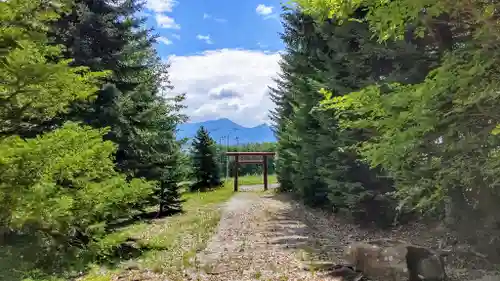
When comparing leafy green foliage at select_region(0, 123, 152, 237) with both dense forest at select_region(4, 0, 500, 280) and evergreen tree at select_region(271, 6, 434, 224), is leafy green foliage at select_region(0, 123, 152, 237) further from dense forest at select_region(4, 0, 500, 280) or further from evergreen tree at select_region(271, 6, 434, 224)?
evergreen tree at select_region(271, 6, 434, 224)

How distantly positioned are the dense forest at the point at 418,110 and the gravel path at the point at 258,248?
5.71 feet

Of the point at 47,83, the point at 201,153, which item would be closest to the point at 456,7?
the point at 47,83

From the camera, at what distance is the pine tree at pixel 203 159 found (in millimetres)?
24078

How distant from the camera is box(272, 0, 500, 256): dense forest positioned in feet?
9.52

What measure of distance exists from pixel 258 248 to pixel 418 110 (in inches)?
208

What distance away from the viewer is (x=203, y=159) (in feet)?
79.2

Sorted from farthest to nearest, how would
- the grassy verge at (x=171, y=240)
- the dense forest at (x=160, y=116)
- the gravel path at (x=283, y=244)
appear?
1. the grassy verge at (x=171, y=240)
2. the gravel path at (x=283, y=244)
3. the dense forest at (x=160, y=116)

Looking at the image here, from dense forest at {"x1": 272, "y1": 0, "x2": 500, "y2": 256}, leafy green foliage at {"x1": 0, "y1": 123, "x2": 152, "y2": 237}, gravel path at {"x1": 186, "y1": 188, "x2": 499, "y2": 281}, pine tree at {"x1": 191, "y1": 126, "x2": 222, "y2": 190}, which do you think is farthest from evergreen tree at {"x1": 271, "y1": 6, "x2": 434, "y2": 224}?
pine tree at {"x1": 191, "y1": 126, "x2": 222, "y2": 190}

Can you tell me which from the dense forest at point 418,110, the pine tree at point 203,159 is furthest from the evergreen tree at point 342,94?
the pine tree at point 203,159

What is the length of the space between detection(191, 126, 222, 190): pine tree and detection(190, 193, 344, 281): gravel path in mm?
11337

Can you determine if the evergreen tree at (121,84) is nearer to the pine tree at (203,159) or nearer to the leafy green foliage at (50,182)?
the leafy green foliage at (50,182)

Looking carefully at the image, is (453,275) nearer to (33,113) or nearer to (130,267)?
(130,267)

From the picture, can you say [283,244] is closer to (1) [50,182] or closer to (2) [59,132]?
(1) [50,182]

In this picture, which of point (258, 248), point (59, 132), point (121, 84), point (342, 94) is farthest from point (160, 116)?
point (59, 132)
